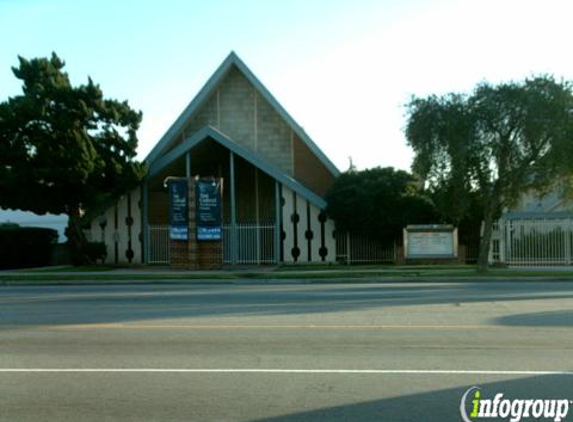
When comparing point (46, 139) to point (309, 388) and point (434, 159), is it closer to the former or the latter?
point (434, 159)

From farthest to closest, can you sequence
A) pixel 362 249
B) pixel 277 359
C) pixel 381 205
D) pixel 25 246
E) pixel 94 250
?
pixel 94 250 < pixel 362 249 < pixel 25 246 < pixel 381 205 < pixel 277 359

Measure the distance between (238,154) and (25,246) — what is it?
35.3 ft

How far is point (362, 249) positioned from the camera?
108ft

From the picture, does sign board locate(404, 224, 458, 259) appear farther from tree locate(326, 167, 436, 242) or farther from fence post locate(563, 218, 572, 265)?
Answer: fence post locate(563, 218, 572, 265)

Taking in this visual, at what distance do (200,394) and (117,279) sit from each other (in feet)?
A: 58.1

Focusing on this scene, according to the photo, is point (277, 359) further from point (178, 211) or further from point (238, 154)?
point (238, 154)

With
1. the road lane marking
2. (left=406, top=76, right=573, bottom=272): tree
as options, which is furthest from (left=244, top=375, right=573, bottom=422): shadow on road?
(left=406, top=76, right=573, bottom=272): tree

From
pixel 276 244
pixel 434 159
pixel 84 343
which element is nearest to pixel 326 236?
pixel 276 244

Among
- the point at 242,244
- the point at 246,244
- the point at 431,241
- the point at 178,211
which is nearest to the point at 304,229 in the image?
the point at 246,244

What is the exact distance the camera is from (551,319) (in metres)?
11.9

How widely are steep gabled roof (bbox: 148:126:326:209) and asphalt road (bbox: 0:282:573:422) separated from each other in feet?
58.2

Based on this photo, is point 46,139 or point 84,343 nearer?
point 84,343

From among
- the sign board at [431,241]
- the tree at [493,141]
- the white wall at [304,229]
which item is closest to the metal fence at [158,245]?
the white wall at [304,229]

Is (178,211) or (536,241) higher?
(178,211)
